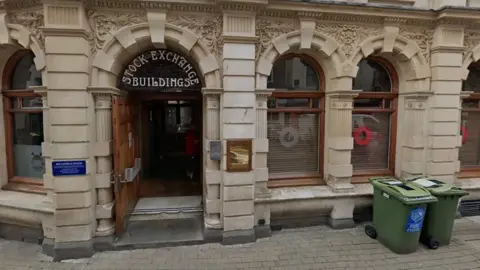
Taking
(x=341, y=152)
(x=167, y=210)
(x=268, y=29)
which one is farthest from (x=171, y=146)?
(x=341, y=152)

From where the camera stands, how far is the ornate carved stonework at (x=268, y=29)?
17.3 ft

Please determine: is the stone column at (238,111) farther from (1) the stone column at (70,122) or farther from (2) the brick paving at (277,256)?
(1) the stone column at (70,122)

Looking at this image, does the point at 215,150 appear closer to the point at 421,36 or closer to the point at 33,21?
the point at 33,21

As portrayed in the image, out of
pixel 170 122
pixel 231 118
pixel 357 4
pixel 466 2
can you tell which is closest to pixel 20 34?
pixel 231 118

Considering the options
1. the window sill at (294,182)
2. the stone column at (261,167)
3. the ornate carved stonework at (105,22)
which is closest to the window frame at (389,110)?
the window sill at (294,182)

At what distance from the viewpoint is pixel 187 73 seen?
17.7 ft

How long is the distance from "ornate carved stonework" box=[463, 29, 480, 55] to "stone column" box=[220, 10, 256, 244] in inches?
195

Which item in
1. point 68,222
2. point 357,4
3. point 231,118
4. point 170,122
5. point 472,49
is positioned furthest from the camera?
point 170,122

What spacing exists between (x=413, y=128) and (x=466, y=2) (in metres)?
3.12

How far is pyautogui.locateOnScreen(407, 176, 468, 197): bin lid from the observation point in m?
5.00

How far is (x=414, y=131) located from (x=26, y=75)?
8497mm

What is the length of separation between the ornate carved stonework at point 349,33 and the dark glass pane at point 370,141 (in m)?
1.57

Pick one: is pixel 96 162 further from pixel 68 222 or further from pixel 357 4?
pixel 357 4

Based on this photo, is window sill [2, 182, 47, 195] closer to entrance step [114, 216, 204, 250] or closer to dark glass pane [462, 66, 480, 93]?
entrance step [114, 216, 204, 250]
